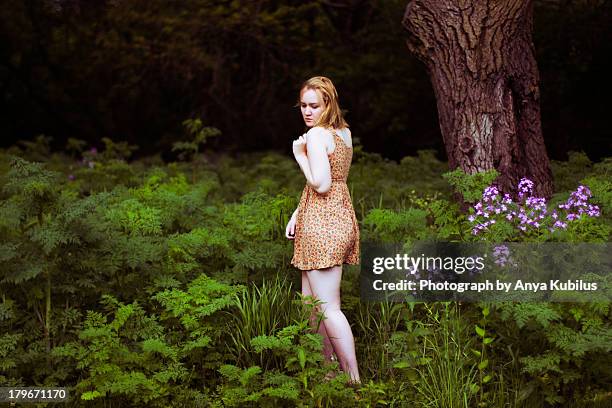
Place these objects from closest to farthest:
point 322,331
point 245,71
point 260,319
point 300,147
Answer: point 300,147 < point 322,331 < point 260,319 < point 245,71

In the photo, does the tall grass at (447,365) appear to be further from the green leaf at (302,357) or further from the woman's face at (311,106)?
the woman's face at (311,106)

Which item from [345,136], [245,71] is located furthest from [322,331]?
[245,71]

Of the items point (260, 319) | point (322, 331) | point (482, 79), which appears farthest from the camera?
point (482, 79)

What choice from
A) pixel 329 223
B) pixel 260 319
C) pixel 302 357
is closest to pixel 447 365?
pixel 302 357

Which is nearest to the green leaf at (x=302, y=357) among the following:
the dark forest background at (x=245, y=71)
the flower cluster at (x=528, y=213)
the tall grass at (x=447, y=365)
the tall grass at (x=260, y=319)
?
the tall grass at (x=260, y=319)

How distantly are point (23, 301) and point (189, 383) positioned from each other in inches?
50.7

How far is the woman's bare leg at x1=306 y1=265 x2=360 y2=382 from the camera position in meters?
5.31

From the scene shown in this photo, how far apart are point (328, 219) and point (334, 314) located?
0.59m

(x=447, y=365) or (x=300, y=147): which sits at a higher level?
(x=300, y=147)

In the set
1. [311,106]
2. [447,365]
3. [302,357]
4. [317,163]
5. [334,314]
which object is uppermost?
[311,106]

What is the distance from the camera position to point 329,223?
17.4ft

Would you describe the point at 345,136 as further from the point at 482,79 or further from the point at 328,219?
the point at 482,79

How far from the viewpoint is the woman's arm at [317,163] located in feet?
16.9

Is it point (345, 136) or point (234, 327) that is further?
point (234, 327)
